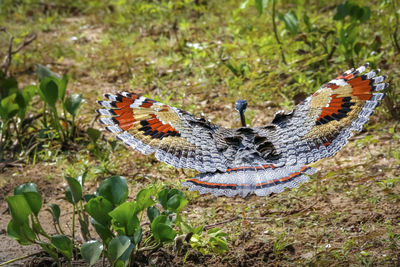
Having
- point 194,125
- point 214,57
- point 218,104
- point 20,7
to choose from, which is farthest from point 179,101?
point 20,7

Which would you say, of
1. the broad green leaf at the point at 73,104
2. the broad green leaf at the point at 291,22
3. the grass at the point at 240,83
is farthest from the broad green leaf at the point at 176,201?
the broad green leaf at the point at 291,22

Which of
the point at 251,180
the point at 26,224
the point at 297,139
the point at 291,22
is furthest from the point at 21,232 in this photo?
the point at 291,22

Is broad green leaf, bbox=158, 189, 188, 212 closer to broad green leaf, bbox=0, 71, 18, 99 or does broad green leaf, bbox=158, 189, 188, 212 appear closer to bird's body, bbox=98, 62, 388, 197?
bird's body, bbox=98, 62, 388, 197

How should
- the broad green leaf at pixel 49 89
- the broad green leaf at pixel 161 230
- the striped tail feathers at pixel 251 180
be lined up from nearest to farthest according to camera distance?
the broad green leaf at pixel 161 230
the striped tail feathers at pixel 251 180
the broad green leaf at pixel 49 89

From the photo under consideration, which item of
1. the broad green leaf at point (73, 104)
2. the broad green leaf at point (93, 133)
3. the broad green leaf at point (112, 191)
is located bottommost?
the broad green leaf at point (93, 133)

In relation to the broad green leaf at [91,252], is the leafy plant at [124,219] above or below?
above

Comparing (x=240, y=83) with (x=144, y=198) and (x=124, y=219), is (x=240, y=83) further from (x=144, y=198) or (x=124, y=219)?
(x=124, y=219)

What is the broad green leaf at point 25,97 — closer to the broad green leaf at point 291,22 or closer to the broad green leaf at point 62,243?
the broad green leaf at point 62,243
